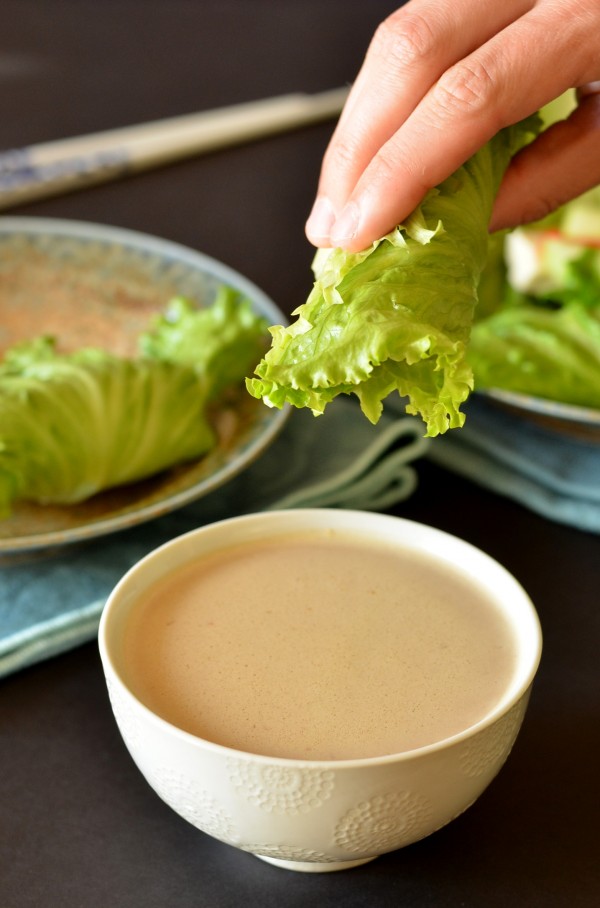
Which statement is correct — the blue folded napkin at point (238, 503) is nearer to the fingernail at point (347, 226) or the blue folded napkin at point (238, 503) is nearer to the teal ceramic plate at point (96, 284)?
the teal ceramic plate at point (96, 284)

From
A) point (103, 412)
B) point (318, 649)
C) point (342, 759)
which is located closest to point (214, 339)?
point (103, 412)

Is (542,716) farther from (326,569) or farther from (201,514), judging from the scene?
(201,514)

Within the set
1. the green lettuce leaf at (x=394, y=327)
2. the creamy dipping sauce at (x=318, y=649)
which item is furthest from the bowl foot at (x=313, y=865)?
the green lettuce leaf at (x=394, y=327)

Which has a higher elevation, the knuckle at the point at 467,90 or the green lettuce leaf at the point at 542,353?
the knuckle at the point at 467,90

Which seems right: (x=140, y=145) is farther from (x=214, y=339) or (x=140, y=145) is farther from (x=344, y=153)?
(x=344, y=153)

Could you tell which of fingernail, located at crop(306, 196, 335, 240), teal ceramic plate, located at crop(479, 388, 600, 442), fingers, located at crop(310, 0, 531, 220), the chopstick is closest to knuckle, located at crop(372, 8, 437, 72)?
fingers, located at crop(310, 0, 531, 220)

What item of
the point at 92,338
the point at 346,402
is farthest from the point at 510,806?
the point at 92,338

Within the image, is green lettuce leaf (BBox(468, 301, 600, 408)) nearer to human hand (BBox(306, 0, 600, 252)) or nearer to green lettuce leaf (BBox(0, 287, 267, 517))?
green lettuce leaf (BBox(0, 287, 267, 517))
